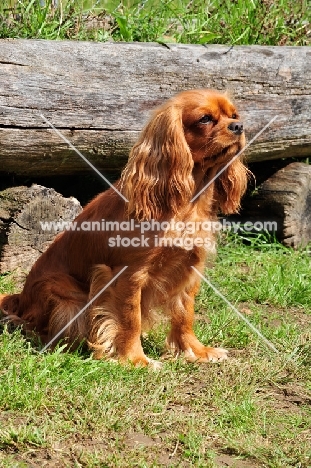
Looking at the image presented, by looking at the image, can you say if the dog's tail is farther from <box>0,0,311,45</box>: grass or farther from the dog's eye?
<box>0,0,311,45</box>: grass

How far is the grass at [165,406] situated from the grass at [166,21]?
240 centimetres

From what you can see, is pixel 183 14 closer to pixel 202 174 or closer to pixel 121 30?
pixel 121 30

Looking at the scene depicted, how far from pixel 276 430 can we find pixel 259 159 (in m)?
3.36

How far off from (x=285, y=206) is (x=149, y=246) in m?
2.62

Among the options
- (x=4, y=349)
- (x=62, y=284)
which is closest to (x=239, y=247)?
(x=62, y=284)

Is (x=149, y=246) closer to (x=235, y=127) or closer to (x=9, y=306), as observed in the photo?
(x=235, y=127)

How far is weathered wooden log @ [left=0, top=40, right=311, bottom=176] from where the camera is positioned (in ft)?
16.7

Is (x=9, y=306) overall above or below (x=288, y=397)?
above

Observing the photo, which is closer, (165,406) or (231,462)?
(231,462)

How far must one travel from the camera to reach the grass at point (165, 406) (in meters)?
3.29

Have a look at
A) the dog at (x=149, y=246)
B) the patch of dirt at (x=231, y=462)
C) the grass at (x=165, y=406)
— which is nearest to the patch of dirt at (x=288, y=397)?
the grass at (x=165, y=406)

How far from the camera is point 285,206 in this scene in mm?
6504

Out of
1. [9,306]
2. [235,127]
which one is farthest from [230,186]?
[9,306]

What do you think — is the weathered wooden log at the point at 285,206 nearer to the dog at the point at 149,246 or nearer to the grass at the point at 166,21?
the grass at the point at 166,21
